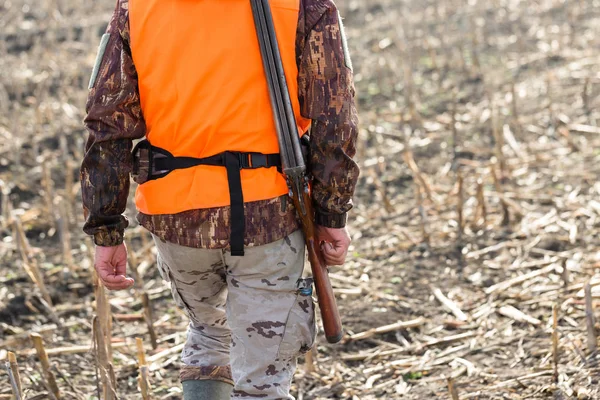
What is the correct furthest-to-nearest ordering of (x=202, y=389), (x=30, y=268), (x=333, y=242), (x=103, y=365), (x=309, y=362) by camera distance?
(x=30, y=268), (x=309, y=362), (x=103, y=365), (x=202, y=389), (x=333, y=242)

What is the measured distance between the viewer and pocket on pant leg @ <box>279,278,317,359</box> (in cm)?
290

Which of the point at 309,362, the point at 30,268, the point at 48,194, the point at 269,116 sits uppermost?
the point at 269,116

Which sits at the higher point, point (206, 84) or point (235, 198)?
point (206, 84)

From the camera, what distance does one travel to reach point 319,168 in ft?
9.43

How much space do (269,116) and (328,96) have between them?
191mm

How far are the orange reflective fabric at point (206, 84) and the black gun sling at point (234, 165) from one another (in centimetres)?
2

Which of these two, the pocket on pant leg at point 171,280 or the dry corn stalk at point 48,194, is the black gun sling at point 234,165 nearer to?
the pocket on pant leg at point 171,280

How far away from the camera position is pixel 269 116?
2.80 metres

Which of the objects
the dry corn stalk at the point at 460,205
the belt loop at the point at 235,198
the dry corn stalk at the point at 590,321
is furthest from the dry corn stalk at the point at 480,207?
the belt loop at the point at 235,198

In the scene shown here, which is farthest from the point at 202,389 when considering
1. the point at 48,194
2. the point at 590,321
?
the point at 48,194

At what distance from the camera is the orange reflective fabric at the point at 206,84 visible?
2707 mm

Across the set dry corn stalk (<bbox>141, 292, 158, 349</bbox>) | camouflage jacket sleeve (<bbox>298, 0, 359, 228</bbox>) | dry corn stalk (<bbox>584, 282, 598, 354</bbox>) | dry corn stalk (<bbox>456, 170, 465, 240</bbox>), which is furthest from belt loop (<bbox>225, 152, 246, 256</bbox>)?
dry corn stalk (<bbox>456, 170, 465, 240</bbox>)

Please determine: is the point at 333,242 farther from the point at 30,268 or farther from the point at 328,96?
the point at 30,268

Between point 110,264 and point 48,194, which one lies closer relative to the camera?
point 110,264
